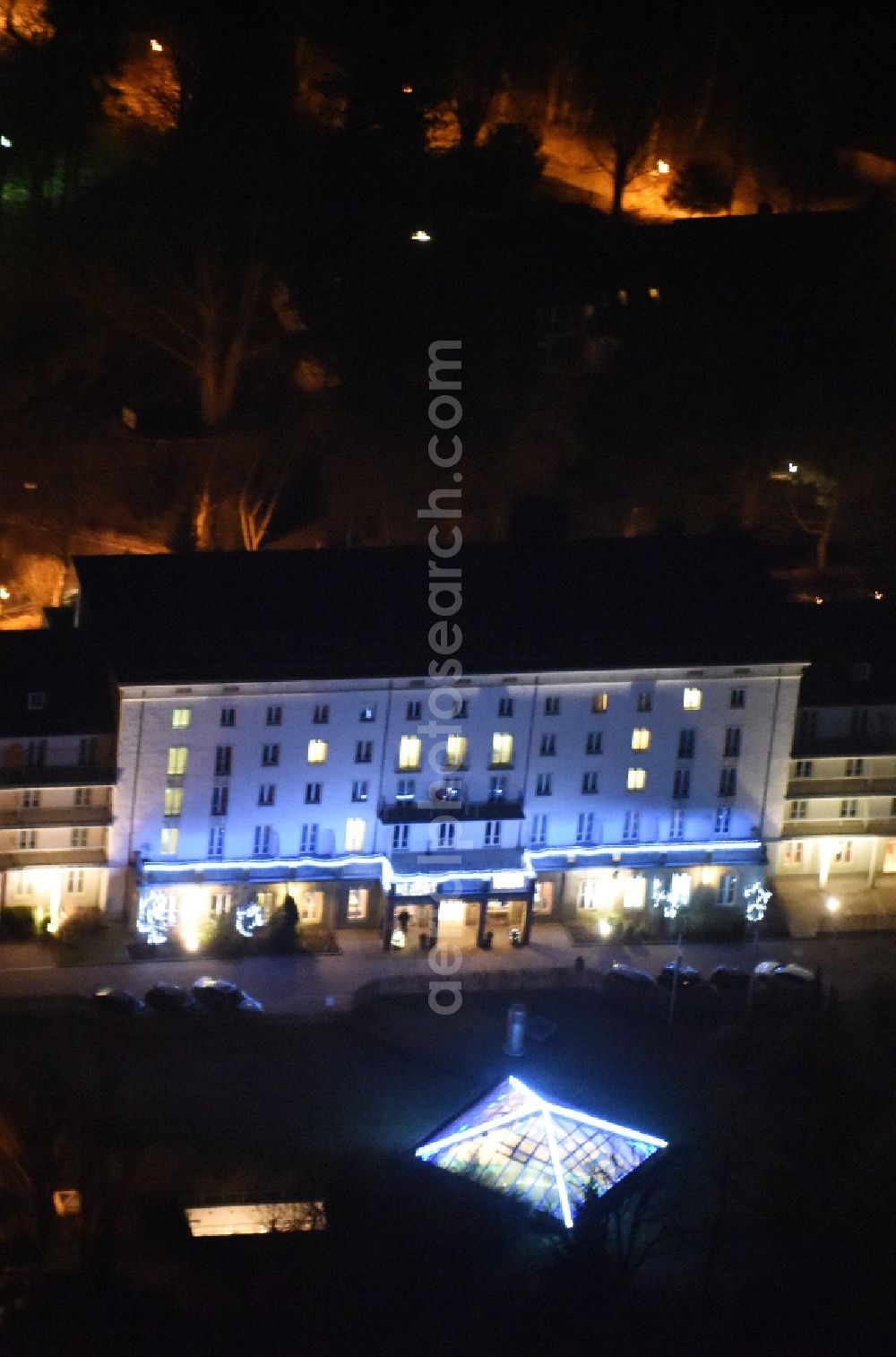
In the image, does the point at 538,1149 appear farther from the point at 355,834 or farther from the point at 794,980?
the point at 355,834

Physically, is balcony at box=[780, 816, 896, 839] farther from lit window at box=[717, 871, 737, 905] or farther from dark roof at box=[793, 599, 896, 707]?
dark roof at box=[793, 599, 896, 707]

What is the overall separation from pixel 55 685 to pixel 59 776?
2.33m

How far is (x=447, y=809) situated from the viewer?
67.6 metres

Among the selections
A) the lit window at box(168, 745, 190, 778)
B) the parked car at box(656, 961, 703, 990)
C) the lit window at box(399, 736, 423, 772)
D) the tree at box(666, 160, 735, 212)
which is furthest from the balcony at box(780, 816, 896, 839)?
the tree at box(666, 160, 735, 212)

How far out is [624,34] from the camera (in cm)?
9575

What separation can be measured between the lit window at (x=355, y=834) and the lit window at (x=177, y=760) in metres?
4.65

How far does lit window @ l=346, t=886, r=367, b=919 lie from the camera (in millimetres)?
67875

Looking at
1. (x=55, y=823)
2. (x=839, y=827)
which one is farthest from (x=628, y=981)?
(x=55, y=823)

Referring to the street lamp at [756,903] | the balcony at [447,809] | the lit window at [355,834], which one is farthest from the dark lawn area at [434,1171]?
the balcony at [447,809]

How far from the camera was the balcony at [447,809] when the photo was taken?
221 ft

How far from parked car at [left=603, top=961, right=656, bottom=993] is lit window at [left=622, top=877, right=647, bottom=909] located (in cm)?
304

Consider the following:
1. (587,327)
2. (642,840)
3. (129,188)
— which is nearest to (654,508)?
(587,327)

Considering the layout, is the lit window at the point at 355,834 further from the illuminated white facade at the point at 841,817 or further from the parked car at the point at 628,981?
the illuminated white facade at the point at 841,817

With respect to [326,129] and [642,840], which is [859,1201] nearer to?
[642,840]
